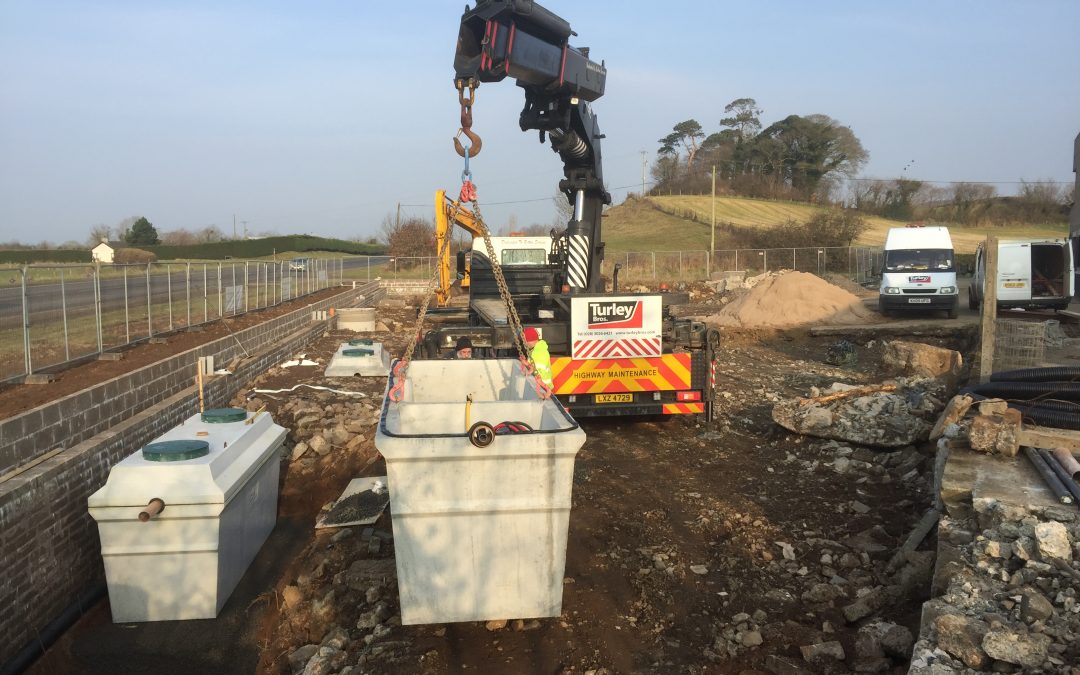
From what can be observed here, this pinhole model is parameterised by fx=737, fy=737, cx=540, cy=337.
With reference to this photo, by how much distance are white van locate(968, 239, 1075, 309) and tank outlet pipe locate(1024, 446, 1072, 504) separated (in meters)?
17.9

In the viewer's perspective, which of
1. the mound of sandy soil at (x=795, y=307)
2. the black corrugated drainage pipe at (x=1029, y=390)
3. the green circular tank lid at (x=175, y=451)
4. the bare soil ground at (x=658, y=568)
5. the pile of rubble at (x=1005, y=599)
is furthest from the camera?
the mound of sandy soil at (x=795, y=307)

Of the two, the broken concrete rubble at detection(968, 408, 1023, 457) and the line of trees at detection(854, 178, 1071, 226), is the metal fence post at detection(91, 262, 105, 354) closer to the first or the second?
the broken concrete rubble at detection(968, 408, 1023, 457)

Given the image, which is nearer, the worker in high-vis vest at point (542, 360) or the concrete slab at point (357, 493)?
the worker in high-vis vest at point (542, 360)

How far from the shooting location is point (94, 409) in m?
7.18

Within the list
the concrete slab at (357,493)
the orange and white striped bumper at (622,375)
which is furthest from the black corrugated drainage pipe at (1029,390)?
the concrete slab at (357,493)

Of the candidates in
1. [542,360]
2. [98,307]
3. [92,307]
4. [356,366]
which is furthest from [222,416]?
[92,307]

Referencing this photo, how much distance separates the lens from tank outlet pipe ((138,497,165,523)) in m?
5.19

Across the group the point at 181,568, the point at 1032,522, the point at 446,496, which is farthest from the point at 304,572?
the point at 1032,522

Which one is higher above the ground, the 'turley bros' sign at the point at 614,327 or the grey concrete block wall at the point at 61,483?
the 'turley bros' sign at the point at 614,327

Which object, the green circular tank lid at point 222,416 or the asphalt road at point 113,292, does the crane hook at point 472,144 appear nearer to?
the green circular tank lid at point 222,416

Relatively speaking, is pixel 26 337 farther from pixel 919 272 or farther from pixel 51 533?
pixel 919 272

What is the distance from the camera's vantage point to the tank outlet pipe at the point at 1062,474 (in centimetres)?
454

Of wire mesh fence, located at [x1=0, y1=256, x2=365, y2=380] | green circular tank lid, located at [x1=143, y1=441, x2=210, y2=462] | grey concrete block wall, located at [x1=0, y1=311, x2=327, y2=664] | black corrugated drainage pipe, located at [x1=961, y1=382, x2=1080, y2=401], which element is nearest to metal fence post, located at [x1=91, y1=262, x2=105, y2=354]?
wire mesh fence, located at [x1=0, y1=256, x2=365, y2=380]

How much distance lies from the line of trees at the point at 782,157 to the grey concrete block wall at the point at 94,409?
6862cm
